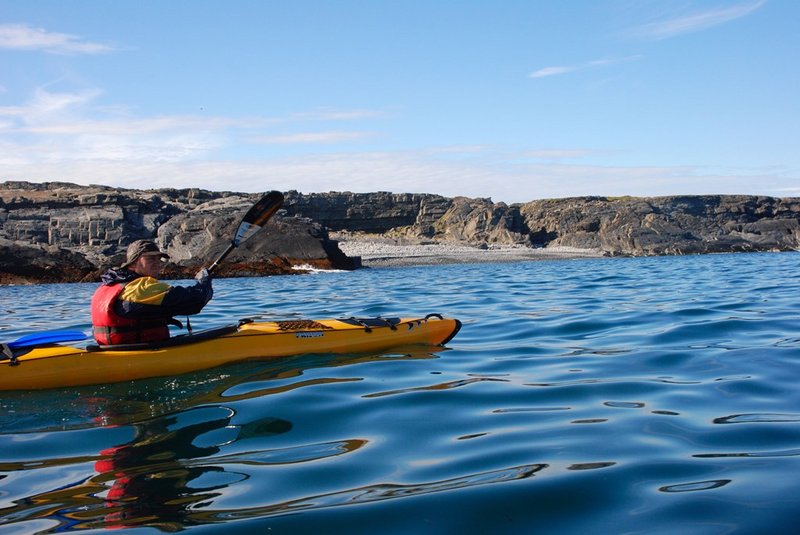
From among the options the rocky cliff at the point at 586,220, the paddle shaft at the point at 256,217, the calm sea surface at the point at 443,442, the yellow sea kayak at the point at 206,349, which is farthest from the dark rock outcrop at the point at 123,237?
the calm sea surface at the point at 443,442

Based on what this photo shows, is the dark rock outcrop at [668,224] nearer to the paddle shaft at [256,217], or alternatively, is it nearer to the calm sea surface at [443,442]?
the paddle shaft at [256,217]

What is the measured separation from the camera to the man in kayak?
5.80 m

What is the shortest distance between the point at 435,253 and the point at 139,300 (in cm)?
3394

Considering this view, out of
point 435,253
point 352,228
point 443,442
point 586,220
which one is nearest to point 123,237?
point 435,253

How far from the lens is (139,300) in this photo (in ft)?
19.0

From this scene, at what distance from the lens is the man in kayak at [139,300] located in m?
5.80

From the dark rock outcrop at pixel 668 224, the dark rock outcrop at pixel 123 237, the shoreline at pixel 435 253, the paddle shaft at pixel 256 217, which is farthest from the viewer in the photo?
the dark rock outcrop at pixel 668 224

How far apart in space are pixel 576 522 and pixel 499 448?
0.95 m

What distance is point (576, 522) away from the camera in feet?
9.01

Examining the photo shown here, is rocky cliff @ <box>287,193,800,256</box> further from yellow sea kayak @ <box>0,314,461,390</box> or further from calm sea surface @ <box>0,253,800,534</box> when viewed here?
calm sea surface @ <box>0,253,800,534</box>

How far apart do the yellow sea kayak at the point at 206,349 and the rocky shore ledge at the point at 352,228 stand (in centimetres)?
1939

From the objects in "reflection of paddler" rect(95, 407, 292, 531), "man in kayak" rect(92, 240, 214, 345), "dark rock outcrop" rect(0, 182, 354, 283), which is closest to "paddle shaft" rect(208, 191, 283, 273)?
"man in kayak" rect(92, 240, 214, 345)

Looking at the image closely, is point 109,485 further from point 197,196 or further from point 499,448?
point 197,196

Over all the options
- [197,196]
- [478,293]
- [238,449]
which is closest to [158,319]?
[238,449]
